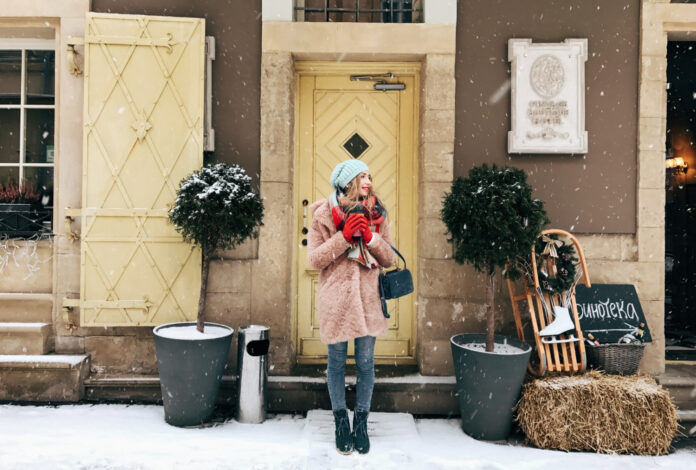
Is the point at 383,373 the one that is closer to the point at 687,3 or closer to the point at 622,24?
the point at 622,24

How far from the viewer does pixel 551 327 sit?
379 centimetres

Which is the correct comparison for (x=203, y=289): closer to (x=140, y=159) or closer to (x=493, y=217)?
(x=140, y=159)

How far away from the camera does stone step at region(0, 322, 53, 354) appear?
4211 mm

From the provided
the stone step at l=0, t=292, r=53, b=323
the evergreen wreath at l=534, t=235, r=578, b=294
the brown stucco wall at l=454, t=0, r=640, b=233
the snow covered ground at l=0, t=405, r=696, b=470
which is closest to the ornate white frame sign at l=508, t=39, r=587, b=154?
the brown stucco wall at l=454, t=0, r=640, b=233

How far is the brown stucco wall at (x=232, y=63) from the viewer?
430 centimetres

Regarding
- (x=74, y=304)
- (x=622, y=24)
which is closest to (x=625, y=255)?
(x=622, y=24)

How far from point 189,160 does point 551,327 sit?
10.5 feet

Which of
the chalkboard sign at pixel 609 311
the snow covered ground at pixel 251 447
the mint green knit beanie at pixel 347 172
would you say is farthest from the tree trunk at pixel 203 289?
the chalkboard sign at pixel 609 311

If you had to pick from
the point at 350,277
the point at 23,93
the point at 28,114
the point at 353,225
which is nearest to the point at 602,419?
the point at 350,277

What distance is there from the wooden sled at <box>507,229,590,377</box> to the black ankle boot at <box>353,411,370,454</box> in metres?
1.41

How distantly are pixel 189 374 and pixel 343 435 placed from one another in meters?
1.24

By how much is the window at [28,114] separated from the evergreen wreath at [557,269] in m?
4.29

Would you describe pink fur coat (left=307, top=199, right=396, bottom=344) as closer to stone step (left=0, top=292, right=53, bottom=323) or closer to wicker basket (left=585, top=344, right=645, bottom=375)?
wicker basket (left=585, top=344, right=645, bottom=375)

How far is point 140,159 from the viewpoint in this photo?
4188mm
